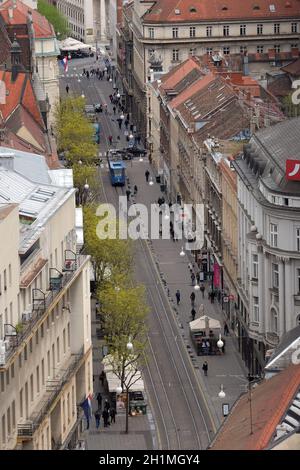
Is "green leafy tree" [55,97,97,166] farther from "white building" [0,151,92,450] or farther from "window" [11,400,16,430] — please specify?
"window" [11,400,16,430]

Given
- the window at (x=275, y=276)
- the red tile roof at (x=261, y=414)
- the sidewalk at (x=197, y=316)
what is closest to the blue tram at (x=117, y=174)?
the sidewalk at (x=197, y=316)

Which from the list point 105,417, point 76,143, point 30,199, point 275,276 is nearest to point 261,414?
point 30,199

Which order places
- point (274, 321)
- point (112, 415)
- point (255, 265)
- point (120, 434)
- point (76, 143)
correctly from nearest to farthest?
1. point (120, 434)
2. point (112, 415)
3. point (274, 321)
4. point (255, 265)
5. point (76, 143)

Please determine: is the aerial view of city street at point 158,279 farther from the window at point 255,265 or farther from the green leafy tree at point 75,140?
the green leafy tree at point 75,140

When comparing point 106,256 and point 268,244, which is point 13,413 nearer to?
point 268,244
